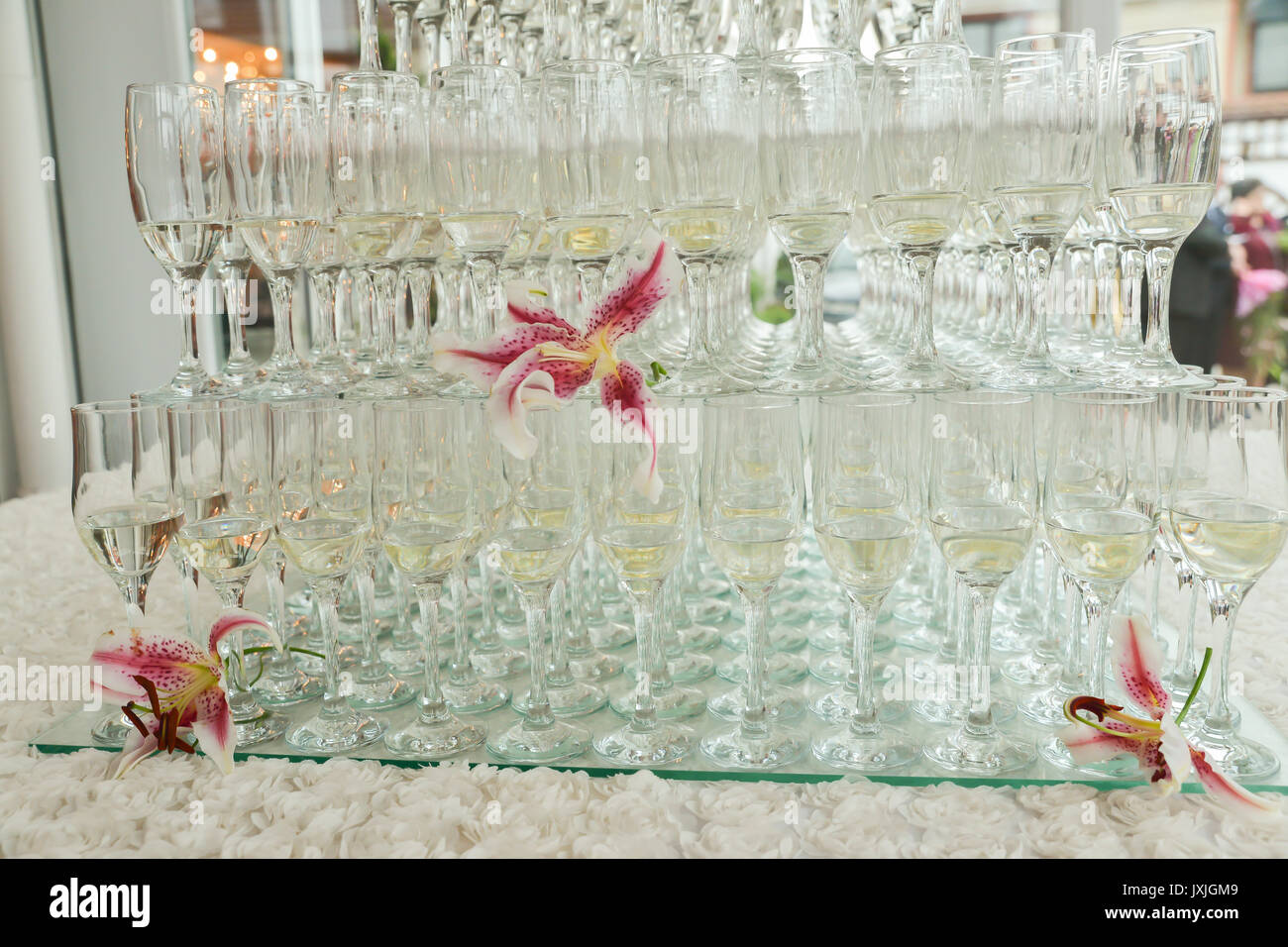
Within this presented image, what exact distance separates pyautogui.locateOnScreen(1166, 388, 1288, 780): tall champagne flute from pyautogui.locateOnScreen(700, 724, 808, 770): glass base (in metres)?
0.38

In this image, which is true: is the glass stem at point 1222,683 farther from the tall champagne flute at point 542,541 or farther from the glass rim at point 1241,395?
the tall champagne flute at point 542,541

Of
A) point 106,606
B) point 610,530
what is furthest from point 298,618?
point 610,530

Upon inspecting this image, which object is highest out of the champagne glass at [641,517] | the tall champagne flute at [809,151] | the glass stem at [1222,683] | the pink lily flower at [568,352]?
the tall champagne flute at [809,151]

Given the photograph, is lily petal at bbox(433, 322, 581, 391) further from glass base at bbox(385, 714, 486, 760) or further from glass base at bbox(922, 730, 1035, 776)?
glass base at bbox(922, 730, 1035, 776)

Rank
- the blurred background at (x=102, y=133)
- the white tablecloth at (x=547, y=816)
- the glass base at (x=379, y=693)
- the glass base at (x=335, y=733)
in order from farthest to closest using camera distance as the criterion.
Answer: the blurred background at (x=102, y=133)
the glass base at (x=379, y=693)
the glass base at (x=335, y=733)
the white tablecloth at (x=547, y=816)

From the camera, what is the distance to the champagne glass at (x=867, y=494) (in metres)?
0.94

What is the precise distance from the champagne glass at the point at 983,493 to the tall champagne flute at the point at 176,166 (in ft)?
2.50

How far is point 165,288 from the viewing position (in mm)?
3203

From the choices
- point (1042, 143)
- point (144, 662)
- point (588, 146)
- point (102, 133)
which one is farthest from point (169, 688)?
point (102, 133)

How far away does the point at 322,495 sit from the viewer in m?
1.08

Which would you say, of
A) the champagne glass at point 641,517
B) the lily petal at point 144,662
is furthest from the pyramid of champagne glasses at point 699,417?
the lily petal at point 144,662

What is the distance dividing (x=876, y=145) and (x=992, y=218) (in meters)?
0.17

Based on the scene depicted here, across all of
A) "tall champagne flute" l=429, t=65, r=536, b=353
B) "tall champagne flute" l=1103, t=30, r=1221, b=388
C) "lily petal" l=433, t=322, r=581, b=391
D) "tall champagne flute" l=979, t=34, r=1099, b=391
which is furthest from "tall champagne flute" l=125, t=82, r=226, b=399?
"tall champagne flute" l=1103, t=30, r=1221, b=388

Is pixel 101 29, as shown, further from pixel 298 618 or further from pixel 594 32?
pixel 298 618
